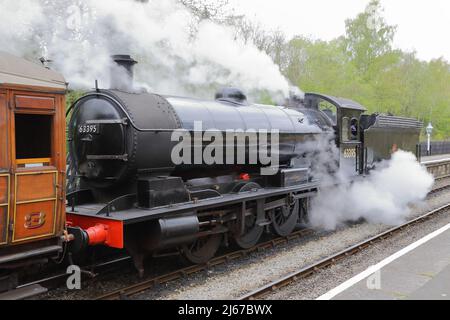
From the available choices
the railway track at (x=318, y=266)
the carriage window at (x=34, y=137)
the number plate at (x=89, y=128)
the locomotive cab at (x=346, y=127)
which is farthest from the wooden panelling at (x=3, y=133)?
the locomotive cab at (x=346, y=127)

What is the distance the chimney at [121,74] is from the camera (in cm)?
613

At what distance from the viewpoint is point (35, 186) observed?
455 centimetres

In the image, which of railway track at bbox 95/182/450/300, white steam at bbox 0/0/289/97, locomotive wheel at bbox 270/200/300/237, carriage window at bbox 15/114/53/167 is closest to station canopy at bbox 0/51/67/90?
carriage window at bbox 15/114/53/167

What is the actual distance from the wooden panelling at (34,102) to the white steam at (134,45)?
6.07 ft

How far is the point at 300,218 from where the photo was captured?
9.13 metres

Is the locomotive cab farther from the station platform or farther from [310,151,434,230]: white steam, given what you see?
the station platform

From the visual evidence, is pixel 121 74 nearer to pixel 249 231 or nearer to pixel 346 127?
pixel 249 231

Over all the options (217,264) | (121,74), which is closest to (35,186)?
(121,74)

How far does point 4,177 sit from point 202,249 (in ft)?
10.9

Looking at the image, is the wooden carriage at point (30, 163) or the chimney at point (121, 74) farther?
the chimney at point (121, 74)

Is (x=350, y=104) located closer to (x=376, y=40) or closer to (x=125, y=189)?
(x=125, y=189)

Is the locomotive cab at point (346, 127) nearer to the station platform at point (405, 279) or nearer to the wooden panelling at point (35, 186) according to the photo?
the station platform at point (405, 279)
